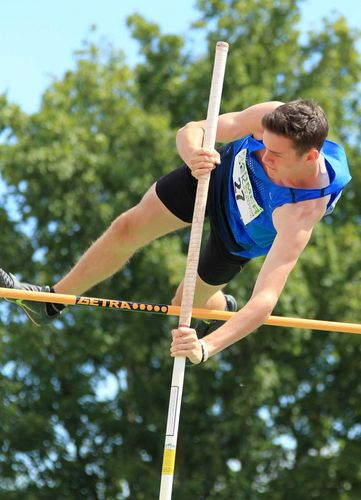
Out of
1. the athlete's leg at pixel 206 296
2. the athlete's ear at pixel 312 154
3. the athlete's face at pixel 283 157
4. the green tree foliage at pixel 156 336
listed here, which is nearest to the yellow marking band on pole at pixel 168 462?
the athlete's leg at pixel 206 296

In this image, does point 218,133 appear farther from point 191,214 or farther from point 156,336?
point 156,336

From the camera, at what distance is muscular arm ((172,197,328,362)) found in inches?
186

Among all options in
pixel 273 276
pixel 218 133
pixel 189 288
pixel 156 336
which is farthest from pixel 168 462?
pixel 156 336

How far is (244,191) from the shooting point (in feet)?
17.9

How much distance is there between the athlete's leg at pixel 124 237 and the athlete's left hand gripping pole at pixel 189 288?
744mm

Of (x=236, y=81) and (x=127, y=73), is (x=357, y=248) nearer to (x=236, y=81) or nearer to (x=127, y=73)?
(x=236, y=81)

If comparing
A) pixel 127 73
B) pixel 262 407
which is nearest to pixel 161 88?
pixel 127 73

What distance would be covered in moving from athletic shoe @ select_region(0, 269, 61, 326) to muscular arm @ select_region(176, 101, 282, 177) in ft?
3.94

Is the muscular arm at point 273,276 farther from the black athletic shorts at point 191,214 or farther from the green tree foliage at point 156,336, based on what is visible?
the green tree foliage at point 156,336

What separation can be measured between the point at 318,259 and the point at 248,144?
987 centimetres

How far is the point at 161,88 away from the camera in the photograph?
17.3 metres

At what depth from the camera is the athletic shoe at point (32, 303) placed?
19.1 feet

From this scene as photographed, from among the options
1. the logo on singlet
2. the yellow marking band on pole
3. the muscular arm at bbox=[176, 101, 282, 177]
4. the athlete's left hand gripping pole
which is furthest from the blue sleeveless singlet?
the yellow marking band on pole

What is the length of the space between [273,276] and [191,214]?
99cm
